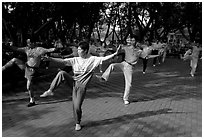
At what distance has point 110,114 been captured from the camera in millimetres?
6414

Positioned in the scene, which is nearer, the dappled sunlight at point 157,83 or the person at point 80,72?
the person at point 80,72

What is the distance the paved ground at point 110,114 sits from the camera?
5.14 metres

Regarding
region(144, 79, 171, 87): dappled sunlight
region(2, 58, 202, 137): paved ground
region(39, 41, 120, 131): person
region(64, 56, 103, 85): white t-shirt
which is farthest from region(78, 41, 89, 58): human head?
region(144, 79, 171, 87): dappled sunlight

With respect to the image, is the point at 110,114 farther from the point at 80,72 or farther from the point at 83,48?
the point at 83,48

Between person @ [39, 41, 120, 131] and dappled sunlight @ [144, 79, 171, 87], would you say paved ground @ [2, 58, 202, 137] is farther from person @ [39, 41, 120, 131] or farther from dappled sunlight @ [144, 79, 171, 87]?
dappled sunlight @ [144, 79, 171, 87]

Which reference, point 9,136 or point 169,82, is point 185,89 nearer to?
point 169,82

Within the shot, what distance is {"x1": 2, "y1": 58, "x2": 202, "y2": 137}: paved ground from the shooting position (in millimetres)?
5137

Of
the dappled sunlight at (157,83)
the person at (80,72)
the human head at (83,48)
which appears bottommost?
the dappled sunlight at (157,83)

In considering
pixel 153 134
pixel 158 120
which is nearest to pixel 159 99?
pixel 158 120

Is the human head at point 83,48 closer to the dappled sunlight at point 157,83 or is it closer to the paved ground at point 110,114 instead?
the paved ground at point 110,114

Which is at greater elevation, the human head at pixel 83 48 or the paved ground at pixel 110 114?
the human head at pixel 83 48

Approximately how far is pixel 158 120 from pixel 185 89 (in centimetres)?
444

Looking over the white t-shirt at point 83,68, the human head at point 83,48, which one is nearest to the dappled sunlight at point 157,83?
the white t-shirt at point 83,68

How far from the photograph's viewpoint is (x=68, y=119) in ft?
19.5
